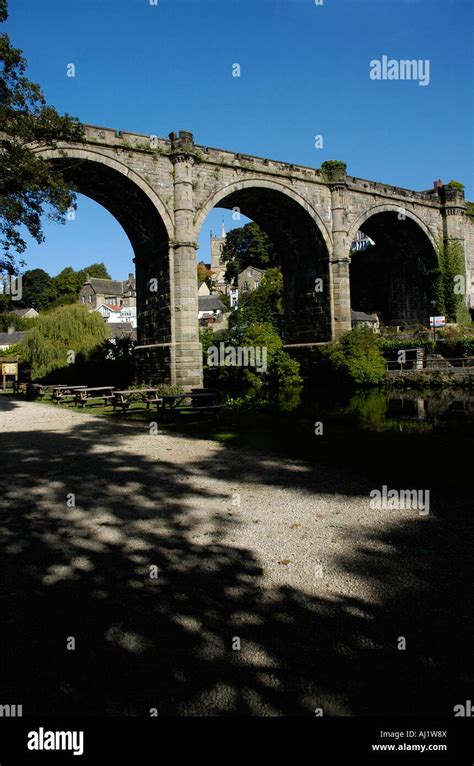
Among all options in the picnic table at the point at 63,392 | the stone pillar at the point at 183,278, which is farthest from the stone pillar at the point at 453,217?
the picnic table at the point at 63,392

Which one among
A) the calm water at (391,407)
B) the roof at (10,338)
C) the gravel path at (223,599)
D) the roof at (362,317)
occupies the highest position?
the roof at (10,338)

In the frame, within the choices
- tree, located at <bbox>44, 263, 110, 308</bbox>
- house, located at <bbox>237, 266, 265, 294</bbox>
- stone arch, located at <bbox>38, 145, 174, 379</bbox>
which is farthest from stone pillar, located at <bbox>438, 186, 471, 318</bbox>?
tree, located at <bbox>44, 263, 110, 308</bbox>

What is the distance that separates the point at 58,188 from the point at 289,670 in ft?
49.1

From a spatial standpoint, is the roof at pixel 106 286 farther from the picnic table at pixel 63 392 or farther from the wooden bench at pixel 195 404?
the wooden bench at pixel 195 404

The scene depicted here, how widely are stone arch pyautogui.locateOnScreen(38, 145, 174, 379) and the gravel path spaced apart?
1812 centimetres

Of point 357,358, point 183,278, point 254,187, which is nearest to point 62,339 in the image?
point 183,278

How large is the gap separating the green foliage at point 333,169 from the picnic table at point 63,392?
18945 mm

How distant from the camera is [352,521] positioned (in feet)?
18.3

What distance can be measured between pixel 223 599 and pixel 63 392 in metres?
19.8

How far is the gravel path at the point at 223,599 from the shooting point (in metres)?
2.77

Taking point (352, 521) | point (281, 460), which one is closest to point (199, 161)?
point (281, 460)

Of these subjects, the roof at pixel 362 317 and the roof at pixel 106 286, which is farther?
the roof at pixel 106 286

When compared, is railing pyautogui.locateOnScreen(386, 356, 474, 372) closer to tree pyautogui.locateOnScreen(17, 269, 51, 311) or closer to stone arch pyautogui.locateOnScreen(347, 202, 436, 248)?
stone arch pyautogui.locateOnScreen(347, 202, 436, 248)

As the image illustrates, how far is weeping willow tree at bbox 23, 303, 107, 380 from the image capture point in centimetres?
2859
